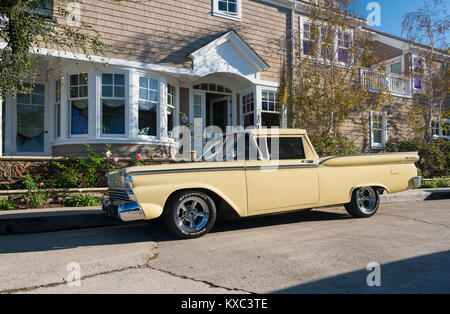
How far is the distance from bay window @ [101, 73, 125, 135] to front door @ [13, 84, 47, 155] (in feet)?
6.95

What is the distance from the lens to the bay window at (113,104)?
9672 mm

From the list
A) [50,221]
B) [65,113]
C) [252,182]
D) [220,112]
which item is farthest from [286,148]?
[220,112]

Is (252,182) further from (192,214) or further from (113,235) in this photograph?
(113,235)

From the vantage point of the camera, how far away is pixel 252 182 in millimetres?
5223

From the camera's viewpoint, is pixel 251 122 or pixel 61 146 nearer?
pixel 61 146

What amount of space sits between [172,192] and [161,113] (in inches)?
238

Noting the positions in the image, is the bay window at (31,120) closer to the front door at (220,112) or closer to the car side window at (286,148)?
the front door at (220,112)

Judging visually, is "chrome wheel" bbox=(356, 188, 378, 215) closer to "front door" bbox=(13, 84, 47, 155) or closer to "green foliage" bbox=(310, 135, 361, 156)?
"green foliage" bbox=(310, 135, 361, 156)

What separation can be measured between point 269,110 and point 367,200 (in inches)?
257

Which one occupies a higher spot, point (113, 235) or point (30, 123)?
point (30, 123)

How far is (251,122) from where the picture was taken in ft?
40.5

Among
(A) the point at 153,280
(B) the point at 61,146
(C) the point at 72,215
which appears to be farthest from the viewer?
(B) the point at 61,146

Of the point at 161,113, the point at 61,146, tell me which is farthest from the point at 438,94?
the point at 61,146
